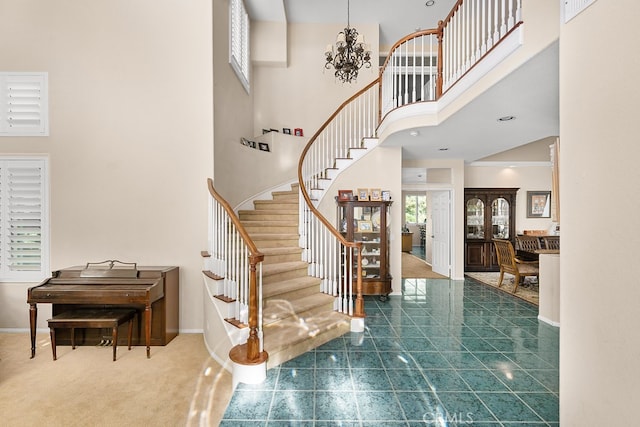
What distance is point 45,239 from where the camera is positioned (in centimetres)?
368

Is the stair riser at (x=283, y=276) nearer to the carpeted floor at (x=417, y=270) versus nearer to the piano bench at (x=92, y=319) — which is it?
the piano bench at (x=92, y=319)

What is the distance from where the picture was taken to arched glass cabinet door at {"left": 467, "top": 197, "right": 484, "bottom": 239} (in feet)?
24.1

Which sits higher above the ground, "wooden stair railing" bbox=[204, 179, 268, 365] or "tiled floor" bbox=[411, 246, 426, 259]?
"wooden stair railing" bbox=[204, 179, 268, 365]

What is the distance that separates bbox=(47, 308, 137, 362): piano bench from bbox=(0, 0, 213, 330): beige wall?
27.9 inches

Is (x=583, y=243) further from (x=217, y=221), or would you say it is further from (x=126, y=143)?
(x=126, y=143)

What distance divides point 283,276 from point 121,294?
1814 mm

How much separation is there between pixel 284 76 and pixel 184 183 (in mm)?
4018

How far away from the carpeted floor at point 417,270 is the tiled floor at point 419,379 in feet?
8.90

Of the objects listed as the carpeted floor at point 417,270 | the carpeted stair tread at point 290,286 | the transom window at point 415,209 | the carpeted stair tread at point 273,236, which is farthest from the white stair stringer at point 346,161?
the transom window at point 415,209

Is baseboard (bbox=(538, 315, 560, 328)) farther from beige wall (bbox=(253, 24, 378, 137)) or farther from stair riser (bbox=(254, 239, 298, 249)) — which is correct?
beige wall (bbox=(253, 24, 378, 137))

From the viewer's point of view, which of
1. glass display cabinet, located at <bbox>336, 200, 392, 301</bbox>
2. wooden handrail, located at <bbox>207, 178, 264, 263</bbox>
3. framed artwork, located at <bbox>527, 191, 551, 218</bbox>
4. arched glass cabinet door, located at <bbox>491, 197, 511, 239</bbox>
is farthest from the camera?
framed artwork, located at <bbox>527, 191, 551, 218</bbox>

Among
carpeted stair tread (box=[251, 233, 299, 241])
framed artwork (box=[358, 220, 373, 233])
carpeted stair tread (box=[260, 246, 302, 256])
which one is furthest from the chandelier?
carpeted stair tread (box=[260, 246, 302, 256])

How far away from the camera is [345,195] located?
5.08 meters

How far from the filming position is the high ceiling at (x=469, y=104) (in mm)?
2768
